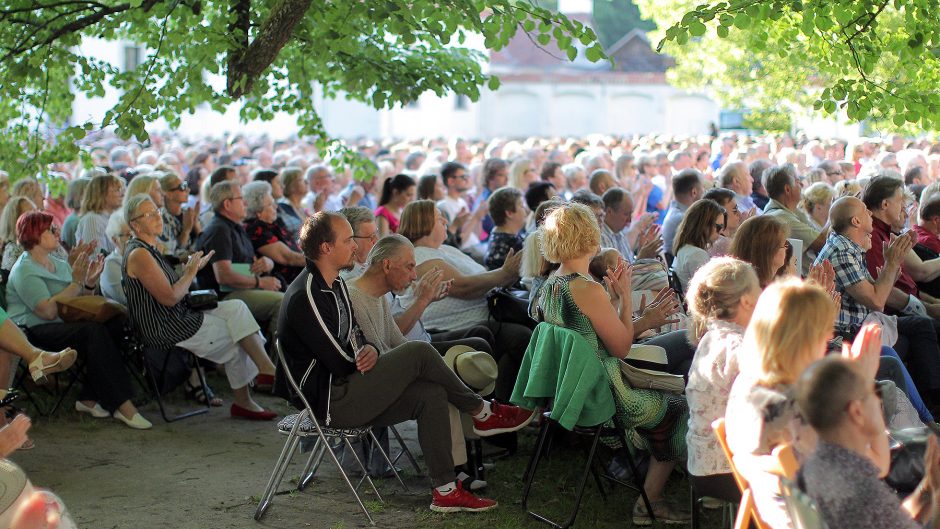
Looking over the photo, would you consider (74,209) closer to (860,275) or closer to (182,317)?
(182,317)

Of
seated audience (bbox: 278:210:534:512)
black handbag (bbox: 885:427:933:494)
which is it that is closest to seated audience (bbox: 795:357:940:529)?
black handbag (bbox: 885:427:933:494)

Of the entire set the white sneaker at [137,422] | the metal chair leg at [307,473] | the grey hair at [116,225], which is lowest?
the white sneaker at [137,422]

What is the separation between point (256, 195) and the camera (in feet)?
30.5

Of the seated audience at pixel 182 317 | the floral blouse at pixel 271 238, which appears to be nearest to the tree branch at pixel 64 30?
the seated audience at pixel 182 317

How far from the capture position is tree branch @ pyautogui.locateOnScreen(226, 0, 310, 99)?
675cm

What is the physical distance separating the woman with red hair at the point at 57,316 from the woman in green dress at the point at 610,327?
3.39 meters

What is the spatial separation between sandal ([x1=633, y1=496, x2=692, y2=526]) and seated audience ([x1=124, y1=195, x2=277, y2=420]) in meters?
3.17

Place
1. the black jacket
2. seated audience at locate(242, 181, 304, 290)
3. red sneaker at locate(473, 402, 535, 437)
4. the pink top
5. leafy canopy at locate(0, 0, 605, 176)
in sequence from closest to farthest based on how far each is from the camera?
the black jacket < red sneaker at locate(473, 402, 535, 437) < leafy canopy at locate(0, 0, 605, 176) < seated audience at locate(242, 181, 304, 290) < the pink top

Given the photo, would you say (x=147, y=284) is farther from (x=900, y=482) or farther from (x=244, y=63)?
(x=900, y=482)

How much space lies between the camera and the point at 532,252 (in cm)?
655

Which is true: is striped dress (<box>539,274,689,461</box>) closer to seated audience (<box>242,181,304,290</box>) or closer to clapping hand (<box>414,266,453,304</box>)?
clapping hand (<box>414,266,453,304</box>)

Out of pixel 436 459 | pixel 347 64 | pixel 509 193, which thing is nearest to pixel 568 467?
pixel 436 459

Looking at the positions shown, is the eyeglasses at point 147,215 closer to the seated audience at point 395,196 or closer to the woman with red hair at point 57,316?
the woman with red hair at point 57,316

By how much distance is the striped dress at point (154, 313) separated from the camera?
24.2 ft
